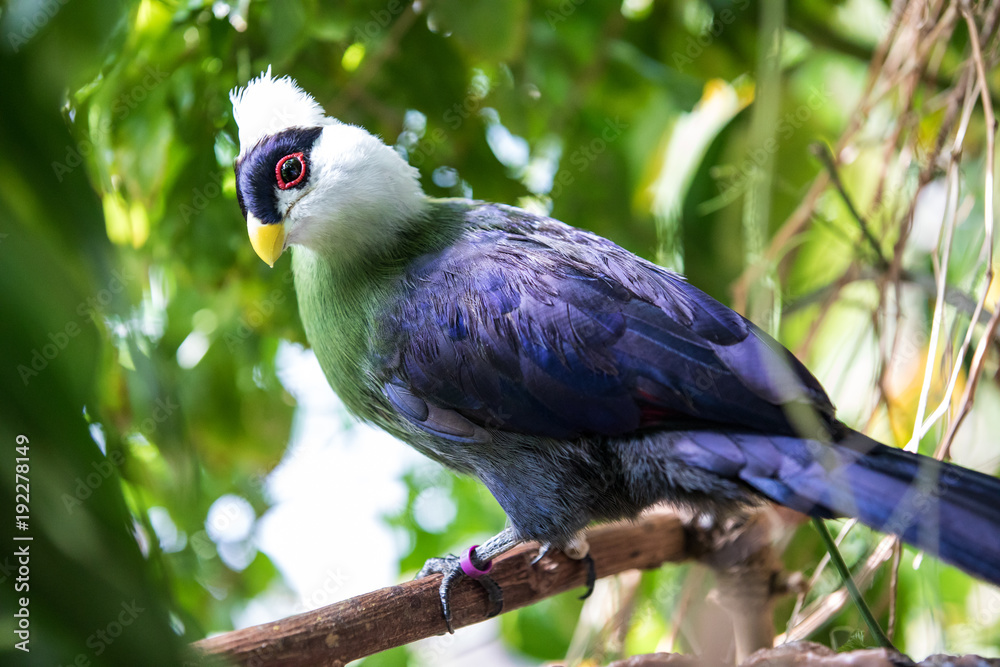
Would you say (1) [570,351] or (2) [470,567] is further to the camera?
(2) [470,567]

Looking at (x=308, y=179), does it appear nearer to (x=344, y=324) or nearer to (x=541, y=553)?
(x=344, y=324)

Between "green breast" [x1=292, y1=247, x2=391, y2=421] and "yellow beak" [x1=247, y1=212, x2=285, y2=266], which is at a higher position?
"yellow beak" [x1=247, y1=212, x2=285, y2=266]

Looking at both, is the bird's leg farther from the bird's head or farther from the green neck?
the bird's head

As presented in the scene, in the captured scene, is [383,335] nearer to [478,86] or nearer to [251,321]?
[251,321]

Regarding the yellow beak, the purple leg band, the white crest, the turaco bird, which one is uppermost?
the white crest

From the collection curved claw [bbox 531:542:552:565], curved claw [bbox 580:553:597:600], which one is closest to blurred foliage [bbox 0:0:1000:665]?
curved claw [bbox 580:553:597:600]

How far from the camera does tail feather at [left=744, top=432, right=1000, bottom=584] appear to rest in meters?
0.83

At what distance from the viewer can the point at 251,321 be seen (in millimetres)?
1724

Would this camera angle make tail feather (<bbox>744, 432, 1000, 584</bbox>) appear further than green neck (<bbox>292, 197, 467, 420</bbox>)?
No

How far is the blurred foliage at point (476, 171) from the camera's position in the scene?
1401 mm

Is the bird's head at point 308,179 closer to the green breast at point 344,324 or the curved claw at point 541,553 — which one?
the green breast at point 344,324

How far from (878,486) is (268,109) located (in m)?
1.03

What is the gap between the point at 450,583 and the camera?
4.01 ft

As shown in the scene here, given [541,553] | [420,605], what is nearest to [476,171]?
[541,553]
